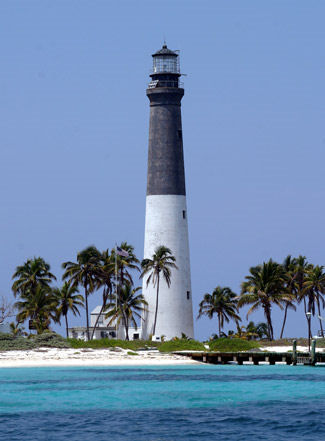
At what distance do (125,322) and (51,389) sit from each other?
41434 millimetres

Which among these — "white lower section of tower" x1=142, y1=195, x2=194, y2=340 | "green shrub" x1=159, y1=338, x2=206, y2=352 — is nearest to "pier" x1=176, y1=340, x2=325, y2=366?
"green shrub" x1=159, y1=338, x2=206, y2=352

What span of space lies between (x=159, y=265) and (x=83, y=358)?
15.1 m

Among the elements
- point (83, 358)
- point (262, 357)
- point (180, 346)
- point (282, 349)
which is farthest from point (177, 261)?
point (83, 358)

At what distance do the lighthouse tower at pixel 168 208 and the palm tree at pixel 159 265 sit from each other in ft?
1.86

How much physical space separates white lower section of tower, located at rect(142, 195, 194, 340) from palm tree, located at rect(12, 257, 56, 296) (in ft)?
56.0

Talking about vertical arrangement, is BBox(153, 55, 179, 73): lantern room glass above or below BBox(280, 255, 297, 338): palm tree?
above

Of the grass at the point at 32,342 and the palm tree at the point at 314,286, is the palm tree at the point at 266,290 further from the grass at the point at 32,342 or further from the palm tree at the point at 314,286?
the grass at the point at 32,342

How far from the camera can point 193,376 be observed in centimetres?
6212

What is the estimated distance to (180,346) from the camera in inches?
3157

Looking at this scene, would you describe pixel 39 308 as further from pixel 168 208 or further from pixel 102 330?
pixel 168 208

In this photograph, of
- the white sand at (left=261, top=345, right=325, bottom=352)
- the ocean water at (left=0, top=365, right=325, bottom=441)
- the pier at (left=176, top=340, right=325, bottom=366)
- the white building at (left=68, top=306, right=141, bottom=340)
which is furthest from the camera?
the white building at (left=68, top=306, right=141, bottom=340)

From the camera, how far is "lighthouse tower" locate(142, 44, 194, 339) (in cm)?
8669

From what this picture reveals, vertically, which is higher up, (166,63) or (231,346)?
(166,63)

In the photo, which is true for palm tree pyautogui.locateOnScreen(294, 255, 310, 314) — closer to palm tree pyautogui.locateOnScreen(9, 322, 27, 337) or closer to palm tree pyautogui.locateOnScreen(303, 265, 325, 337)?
palm tree pyautogui.locateOnScreen(303, 265, 325, 337)
